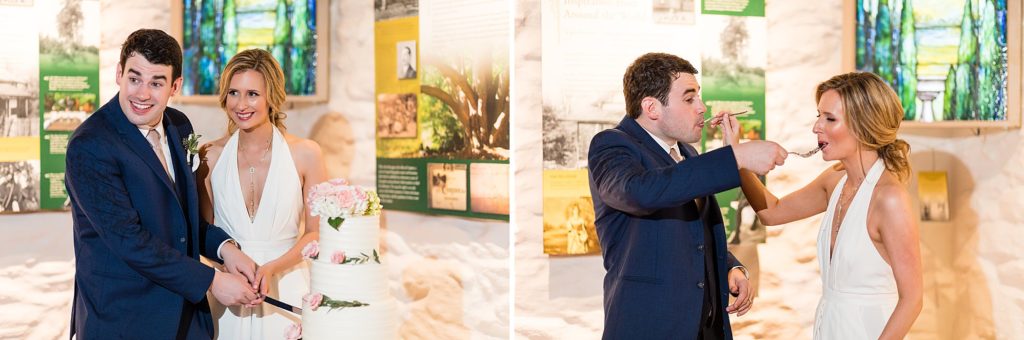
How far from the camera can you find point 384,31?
18.5ft

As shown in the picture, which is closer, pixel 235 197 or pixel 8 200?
pixel 235 197

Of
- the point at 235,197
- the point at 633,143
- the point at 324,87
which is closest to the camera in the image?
the point at 633,143

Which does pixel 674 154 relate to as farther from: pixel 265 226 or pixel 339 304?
pixel 265 226

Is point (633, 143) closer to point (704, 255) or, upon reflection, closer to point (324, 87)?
point (704, 255)

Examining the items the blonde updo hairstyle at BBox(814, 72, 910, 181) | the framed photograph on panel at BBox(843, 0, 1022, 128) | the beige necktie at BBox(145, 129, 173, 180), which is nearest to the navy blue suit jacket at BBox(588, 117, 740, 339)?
the blonde updo hairstyle at BBox(814, 72, 910, 181)

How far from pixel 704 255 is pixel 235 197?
191cm

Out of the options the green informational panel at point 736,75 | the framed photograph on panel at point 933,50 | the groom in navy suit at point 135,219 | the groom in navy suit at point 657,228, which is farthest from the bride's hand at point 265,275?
the framed photograph on panel at point 933,50

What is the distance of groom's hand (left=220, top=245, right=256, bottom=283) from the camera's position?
12.3 feet

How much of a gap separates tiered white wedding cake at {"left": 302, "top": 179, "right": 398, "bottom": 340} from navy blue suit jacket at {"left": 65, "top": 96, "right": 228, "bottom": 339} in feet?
1.24

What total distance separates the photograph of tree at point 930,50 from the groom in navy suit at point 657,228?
2.32 metres

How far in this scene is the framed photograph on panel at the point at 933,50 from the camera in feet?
17.5

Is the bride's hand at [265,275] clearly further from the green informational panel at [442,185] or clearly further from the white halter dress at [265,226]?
the green informational panel at [442,185]

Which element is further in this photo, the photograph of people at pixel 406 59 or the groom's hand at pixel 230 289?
the photograph of people at pixel 406 59

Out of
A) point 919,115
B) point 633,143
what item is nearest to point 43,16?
point 633,143
